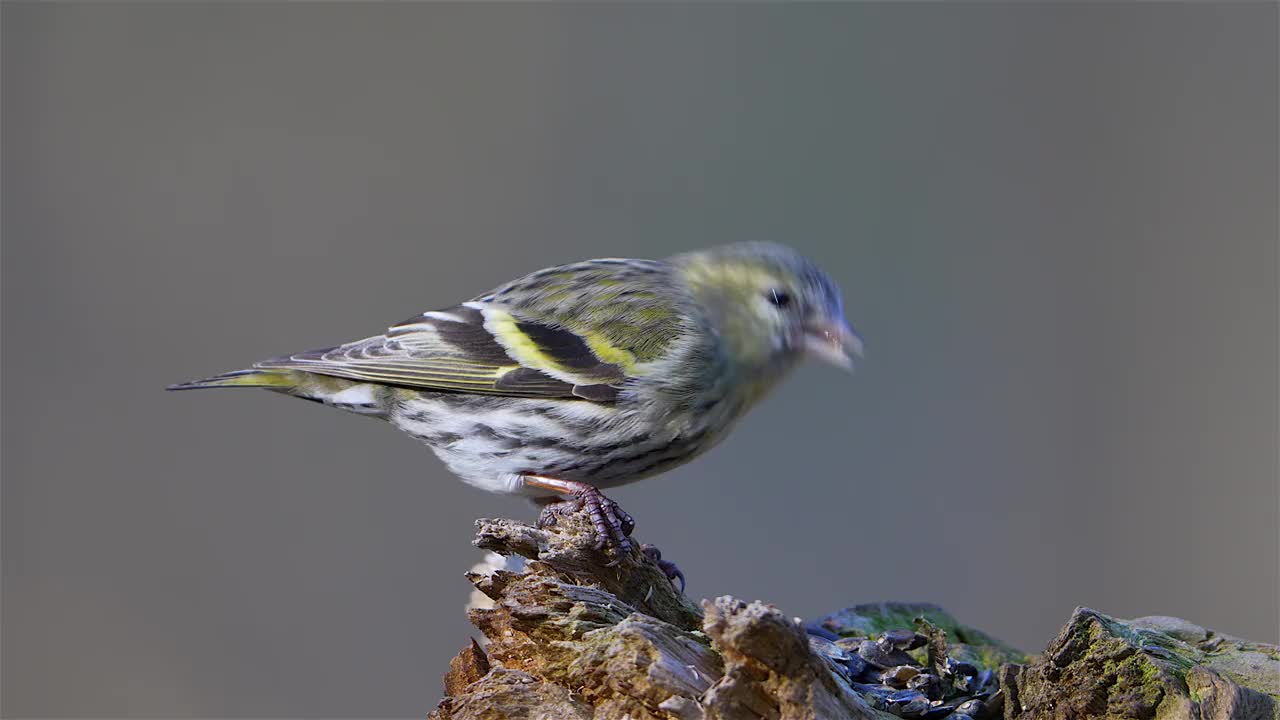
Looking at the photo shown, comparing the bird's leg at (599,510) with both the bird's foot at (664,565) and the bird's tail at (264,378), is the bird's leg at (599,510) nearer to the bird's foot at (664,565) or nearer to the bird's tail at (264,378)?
the bird's foot at (664,565)

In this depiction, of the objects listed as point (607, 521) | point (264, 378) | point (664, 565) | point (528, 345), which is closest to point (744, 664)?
point (607, 521)

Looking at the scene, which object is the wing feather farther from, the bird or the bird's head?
the bird's head

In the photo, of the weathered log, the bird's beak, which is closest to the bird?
the bird's beak

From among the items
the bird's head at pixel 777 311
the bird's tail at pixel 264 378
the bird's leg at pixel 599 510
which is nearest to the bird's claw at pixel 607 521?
the bird's leg at pixel 599 510

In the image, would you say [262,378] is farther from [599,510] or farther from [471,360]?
[599,510]

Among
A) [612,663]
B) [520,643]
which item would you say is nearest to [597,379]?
[520,643]

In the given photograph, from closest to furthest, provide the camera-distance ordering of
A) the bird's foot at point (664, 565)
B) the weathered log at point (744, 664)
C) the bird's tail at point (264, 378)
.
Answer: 1. the weathered log at point (744, 664)
2. the bird's foot at point (664, 565)
3. the bird's tail at point (264, 378)

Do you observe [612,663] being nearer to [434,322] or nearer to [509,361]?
[509,361]
